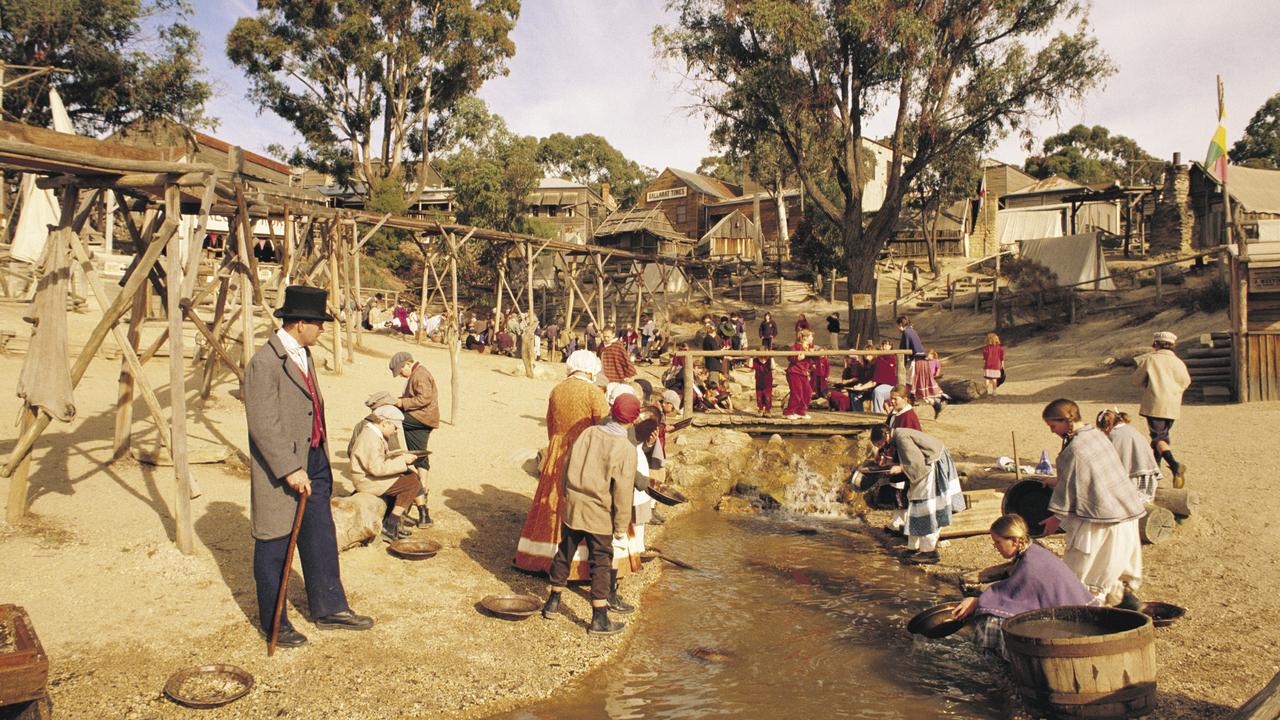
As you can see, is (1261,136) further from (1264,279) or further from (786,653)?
(786,653)

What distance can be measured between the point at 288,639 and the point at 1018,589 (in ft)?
13.8

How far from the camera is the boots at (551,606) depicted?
218 inches

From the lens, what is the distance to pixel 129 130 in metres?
33.0

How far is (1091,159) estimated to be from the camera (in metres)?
58.6

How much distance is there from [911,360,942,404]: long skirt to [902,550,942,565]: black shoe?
6151mm

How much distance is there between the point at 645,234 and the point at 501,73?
1014cm

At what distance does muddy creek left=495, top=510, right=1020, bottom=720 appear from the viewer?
15.4ft

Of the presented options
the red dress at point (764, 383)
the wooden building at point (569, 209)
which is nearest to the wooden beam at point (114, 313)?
the red dress at point (764, 383)

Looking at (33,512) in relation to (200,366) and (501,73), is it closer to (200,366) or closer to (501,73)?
(200,366)

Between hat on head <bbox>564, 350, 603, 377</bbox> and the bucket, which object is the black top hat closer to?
hat on head <bbox>564, 350, 603, 377</bbox>

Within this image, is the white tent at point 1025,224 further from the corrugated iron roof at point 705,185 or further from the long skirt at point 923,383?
the long skirt at point 923,383

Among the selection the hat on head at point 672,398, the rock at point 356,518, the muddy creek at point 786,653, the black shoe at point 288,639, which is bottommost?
the muddy creek at point 786,653

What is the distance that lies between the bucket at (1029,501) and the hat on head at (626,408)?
3.46 m

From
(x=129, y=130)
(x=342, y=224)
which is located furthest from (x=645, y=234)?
(x=342, y=224)
